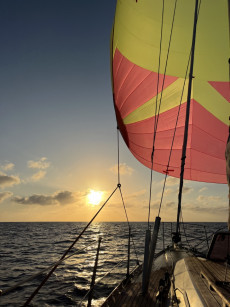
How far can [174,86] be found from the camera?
5.74 meters

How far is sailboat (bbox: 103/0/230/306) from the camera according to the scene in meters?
4.90

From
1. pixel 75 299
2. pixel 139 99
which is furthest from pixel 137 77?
pixel 75 299

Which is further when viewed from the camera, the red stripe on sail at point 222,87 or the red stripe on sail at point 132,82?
the red stripe on sail at point 222,87

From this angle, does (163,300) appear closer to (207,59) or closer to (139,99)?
(139,99)

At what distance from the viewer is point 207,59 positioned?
5.36m

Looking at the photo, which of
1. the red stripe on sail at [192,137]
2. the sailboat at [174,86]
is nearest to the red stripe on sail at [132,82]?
the sailboat at [174,86]

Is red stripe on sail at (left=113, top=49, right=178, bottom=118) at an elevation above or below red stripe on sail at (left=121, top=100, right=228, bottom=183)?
above

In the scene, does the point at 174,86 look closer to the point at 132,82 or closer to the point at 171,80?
the point at 171,80

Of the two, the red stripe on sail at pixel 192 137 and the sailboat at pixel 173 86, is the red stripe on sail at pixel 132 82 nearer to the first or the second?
the sailboat at pixel 173 86

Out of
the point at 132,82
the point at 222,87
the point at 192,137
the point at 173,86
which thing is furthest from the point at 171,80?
the point at 192,137

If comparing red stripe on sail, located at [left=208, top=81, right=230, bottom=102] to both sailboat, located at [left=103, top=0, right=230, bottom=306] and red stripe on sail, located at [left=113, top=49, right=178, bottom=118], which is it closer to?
sailboat, located at [left=103, top=0, right=230, bottom=306]

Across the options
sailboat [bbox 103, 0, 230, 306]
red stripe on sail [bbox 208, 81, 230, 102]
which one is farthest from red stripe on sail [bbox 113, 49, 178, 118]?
red stripe on sail [bbox 208, 81, 230, 102]

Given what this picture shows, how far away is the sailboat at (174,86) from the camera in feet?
16.1

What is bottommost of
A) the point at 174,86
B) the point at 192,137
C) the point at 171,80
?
the point at 192,137
